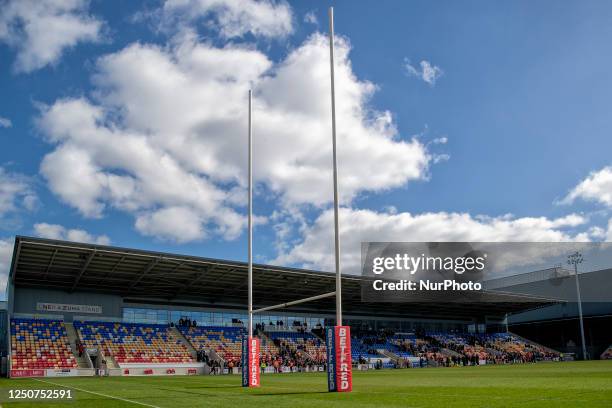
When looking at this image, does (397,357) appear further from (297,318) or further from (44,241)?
(44,241)

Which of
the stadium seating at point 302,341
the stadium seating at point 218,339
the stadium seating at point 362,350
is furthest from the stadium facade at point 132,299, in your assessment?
the stadium seating at point 362,350

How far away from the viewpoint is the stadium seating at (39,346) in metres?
40.0

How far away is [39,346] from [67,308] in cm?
760

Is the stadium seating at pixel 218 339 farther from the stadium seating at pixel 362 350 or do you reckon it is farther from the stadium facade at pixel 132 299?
the stadium seating at pixel 362 350

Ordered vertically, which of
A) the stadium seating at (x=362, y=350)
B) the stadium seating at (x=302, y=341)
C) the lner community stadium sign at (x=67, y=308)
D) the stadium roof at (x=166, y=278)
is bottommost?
the stadium seating at (x=362, y=350)


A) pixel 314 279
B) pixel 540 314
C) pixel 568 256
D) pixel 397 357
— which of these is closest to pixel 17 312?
pixel 314 279

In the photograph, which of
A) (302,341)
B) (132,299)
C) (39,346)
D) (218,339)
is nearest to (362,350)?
(302,341)

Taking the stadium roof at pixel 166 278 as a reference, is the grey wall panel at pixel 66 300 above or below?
below

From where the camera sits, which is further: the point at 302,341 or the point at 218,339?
the point at 302,341

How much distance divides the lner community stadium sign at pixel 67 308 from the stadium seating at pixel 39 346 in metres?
1.66

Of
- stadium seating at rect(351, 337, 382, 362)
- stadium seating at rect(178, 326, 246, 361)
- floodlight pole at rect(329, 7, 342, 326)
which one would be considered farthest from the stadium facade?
floodlight pole at rect(329, 7, 342, 326)

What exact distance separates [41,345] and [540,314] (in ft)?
221

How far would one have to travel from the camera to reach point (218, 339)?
178 feet

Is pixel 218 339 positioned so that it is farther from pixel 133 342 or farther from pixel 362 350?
pixel 362 350
